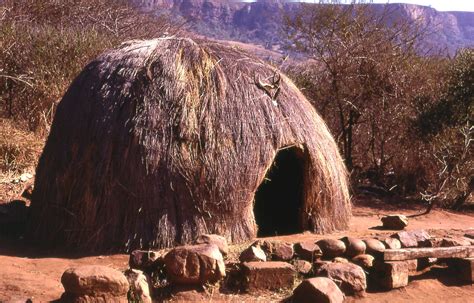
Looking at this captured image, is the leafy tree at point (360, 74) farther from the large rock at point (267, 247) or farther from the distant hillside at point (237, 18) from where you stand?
the distant hillside at point (237, 18)

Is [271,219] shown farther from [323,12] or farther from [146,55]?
[323,12]

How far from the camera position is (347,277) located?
6160 mm

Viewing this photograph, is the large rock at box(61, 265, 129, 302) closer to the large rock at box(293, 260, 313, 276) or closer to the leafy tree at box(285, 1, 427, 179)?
the large rock at box(293, 260, 313, 276)

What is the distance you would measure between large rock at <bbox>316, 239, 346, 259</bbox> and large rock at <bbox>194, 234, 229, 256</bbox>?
971mm

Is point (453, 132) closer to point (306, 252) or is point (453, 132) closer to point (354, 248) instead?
point (354, 248)

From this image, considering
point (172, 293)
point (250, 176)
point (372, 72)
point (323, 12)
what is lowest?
point (172, 293)

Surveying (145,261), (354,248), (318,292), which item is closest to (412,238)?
(354,248)

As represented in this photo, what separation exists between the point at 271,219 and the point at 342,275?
305 centimetres

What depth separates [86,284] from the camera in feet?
16.9

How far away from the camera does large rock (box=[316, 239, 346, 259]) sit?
6676 millimetres

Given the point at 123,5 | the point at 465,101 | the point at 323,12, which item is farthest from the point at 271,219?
the point at 123,5

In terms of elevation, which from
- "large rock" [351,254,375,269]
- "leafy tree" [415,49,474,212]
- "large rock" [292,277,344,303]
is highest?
"leafy tree" [415,49,474,212]

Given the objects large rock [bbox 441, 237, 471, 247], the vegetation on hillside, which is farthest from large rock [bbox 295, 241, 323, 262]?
the vegetation on hillside

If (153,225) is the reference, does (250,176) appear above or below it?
above
